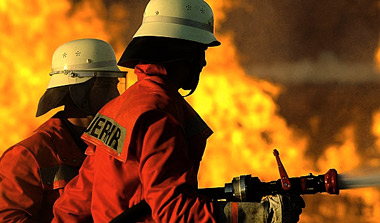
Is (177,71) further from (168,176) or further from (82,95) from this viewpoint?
(82,95)

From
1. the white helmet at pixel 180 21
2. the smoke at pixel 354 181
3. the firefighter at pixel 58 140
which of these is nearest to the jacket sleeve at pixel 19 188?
the firefighter at pixel 58 140

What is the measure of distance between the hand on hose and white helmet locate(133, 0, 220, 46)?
36.4 inches

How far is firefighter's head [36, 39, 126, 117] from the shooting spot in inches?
204

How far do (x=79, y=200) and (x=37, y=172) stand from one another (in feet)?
3.40

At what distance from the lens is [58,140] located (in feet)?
15.8

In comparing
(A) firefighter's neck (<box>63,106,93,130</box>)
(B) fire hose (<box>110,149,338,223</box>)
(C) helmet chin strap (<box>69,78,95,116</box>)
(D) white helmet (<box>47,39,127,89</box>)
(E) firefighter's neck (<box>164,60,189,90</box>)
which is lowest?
(B) fire hose (<box>110,149,338,223</box>)

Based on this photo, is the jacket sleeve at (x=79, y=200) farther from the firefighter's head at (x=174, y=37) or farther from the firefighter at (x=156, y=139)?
the firefighter's head at (x=174, y=37)

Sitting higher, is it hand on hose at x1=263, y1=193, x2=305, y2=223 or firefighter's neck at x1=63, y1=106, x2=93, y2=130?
firefighter's neck at x1=63, y1=106, x2=93, y2=130

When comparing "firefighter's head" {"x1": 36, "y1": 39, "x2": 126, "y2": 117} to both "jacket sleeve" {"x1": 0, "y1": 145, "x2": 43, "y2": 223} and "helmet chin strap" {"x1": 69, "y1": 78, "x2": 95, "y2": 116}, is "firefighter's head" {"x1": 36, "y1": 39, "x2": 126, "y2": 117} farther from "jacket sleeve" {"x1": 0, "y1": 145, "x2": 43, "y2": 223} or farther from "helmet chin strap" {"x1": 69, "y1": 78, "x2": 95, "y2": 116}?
"jacket sleeve" {"x1": 0, "y1": 145, "x2": 43, "y2": 223}

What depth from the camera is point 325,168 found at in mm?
8852

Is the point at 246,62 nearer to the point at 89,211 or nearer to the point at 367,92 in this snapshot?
the point at 367,92

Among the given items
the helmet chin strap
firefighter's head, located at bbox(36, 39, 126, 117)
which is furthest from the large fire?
the helmet chin strap

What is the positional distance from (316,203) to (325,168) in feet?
1.64

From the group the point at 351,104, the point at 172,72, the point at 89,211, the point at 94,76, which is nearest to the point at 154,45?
→ the point at 172,72
